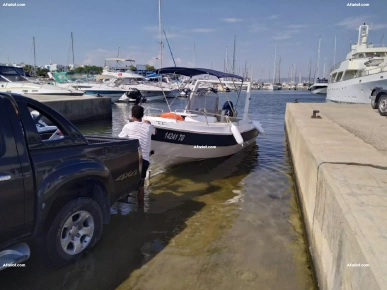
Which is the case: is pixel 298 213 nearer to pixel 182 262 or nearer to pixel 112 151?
pixel 182 262

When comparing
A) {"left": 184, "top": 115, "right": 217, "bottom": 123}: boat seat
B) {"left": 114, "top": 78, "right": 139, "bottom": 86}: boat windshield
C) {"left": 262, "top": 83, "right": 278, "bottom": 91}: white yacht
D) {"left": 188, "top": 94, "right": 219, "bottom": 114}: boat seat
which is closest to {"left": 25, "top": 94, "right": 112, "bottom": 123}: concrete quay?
{"left": 188, "top": 94, "right": 219, "bottom": 114}: boat seat

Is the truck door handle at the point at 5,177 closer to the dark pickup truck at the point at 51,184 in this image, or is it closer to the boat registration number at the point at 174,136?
the dark pickup truck at the point at 51,184

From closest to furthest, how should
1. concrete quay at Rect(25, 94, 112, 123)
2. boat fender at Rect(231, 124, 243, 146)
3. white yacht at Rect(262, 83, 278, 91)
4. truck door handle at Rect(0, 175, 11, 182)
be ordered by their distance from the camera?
1. truck door handle at Rect(0, 175, 11, 182)
2. boat fender at Rect(231, 124, 243, 146)
3. concrete quay at Rect(25, 94, 112, 123)
4. white yacht at Rect(262, 83, 278, 91)

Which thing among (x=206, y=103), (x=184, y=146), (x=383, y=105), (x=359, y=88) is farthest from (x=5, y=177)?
(x=359, y=88)

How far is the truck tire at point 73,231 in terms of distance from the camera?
3.46m

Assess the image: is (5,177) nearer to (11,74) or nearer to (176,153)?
(176,153)

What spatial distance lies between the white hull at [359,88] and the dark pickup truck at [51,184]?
87.9ft

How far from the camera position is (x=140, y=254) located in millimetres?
4234

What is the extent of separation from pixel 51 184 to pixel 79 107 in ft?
57.9

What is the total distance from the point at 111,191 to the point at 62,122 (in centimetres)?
108

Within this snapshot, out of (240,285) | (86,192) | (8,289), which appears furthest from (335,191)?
(8,289)

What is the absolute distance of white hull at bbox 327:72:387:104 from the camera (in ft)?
84.4

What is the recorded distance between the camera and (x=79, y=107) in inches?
776

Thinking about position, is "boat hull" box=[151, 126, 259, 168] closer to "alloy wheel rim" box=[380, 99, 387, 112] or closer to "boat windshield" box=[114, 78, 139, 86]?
"alloy wheel rim" box=[380, 99, 387, 112]
